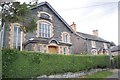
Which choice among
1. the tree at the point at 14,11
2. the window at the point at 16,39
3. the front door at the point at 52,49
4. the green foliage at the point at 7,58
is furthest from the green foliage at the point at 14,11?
the front door at the point at 52,49

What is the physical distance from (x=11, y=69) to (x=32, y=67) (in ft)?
7.79

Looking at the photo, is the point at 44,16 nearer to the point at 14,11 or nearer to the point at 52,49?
the point at 52,49

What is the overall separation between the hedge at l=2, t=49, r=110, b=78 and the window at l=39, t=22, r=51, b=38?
702 centimetres

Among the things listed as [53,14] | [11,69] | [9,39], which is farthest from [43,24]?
[11,69]

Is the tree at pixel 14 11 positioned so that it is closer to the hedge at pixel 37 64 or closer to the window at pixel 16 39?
the hedge at pixel 37 64

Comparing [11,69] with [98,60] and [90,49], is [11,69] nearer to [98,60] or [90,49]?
→ [98,60]

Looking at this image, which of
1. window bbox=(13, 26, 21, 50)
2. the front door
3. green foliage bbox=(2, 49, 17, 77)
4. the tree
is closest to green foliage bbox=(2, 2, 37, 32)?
the tree

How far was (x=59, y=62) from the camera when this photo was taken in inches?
773

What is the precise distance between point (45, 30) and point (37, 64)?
447 inches

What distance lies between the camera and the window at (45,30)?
2731cm

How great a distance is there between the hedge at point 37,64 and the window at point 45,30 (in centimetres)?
702

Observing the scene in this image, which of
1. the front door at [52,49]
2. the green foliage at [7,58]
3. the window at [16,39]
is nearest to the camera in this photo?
the green foliage at [7,58]

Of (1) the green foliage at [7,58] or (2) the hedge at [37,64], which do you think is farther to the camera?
(2) the hedge at [37,64]

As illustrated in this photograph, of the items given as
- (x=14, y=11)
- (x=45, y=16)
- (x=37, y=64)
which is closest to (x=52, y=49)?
(x=45, y=16)
